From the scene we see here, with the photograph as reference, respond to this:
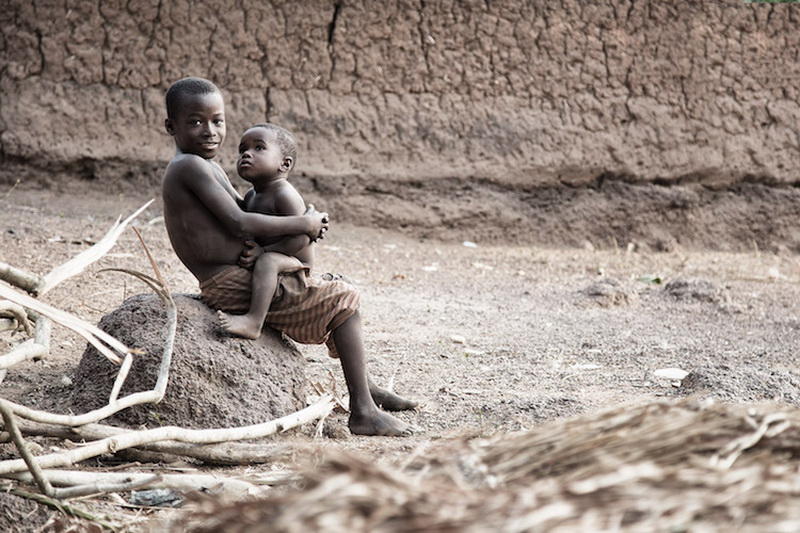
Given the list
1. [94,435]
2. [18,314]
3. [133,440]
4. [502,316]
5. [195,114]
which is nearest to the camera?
[133,440]

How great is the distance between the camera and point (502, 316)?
5.55 metres

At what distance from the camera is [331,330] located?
3.46 metres

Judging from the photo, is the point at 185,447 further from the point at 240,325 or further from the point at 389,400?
the point at 389,400

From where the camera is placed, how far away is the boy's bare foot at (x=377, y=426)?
3350mm

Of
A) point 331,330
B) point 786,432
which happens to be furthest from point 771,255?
point 786,432

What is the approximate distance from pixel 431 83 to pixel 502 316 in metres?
2.76

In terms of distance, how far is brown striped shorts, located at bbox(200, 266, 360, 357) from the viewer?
336cm

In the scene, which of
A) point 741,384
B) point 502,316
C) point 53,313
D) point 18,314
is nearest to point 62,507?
point 53,313

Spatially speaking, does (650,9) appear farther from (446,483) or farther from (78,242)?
(446,483)

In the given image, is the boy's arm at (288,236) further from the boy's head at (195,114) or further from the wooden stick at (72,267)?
the wooden stick at (72,267)

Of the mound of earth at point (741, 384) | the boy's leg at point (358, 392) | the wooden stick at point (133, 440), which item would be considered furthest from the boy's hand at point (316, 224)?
the mound of earth at point (741, 384)

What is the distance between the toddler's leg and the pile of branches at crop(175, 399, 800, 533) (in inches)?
74.5

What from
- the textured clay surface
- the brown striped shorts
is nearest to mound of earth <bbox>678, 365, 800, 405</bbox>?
the brown striped shorts

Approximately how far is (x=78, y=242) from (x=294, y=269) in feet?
Result: 9.53
